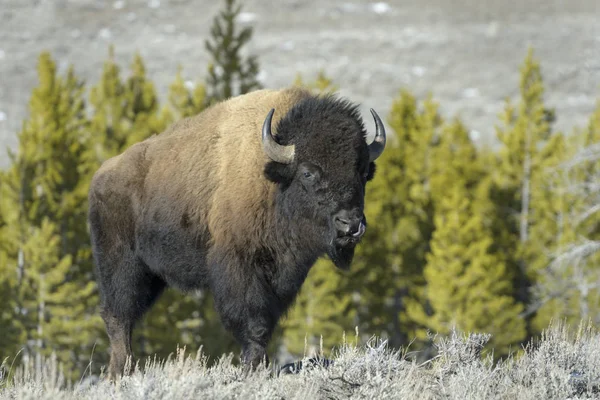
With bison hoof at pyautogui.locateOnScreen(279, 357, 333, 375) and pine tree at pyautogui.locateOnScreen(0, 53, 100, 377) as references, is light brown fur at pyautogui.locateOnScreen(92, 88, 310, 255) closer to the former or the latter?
bison hoof at pyautogui.locateOnScreen(279, 357, 333, 375)

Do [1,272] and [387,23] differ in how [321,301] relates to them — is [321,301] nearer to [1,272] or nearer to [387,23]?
[1,272]

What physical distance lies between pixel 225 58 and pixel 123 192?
33.6m

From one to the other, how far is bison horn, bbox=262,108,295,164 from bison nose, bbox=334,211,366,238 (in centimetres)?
82

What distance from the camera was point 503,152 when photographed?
45250 millimetres

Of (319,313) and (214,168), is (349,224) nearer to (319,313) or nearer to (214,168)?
(214,168)

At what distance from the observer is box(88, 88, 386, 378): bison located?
7.37 meters

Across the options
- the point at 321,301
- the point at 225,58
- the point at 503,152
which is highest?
the point at 225,58

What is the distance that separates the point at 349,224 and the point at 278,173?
1.02m

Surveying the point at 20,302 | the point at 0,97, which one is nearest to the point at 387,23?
the point at 0,97

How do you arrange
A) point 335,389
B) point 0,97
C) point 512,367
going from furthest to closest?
point 0,97
point 512,367
point 335,389

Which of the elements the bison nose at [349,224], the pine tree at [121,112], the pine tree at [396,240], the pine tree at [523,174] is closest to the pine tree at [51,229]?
the pine tree at [121,112]

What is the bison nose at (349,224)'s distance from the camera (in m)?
6.98

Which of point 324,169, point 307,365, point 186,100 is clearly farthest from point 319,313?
point 307,365

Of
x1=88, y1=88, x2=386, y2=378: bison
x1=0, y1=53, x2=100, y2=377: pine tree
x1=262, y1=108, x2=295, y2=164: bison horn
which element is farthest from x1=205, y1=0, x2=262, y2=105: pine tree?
x1=262, y1=108, x2=295, y2=164: bison horn
